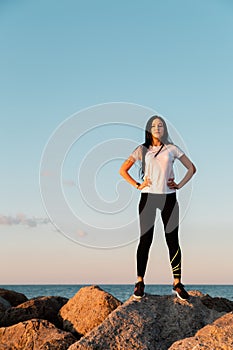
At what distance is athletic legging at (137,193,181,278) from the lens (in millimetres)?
7246

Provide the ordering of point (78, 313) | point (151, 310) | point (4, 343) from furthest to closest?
point (78, 313) < point (4, 343) < point (151, 310)

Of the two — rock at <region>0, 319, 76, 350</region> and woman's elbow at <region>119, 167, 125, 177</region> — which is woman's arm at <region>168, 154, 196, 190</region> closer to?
woman's elbow at <region>119, 167, 125, 177</region>

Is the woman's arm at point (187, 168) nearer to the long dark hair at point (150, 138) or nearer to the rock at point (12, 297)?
the long dark hair at point (150, 138)

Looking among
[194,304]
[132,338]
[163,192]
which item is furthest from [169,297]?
[163,192]

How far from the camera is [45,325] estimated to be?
8.05 metres

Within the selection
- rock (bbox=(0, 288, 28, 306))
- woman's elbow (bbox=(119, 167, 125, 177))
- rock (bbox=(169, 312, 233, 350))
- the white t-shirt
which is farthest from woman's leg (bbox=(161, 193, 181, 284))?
rock (bbox=(0, 288, 28, 306))

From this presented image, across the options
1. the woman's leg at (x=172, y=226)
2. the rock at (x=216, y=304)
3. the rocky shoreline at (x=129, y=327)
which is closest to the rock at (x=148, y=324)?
the rocky shoreline at (x=129, y=327)

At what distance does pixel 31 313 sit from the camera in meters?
9.42

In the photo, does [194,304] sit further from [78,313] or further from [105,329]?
[78,313]

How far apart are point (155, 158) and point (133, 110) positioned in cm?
102

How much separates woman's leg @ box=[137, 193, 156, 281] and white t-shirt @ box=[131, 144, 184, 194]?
0.17m

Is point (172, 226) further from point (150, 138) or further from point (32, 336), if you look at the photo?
point (32, 336)

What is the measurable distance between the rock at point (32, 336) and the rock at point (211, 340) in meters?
2.20

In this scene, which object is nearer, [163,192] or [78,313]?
[163,192]
